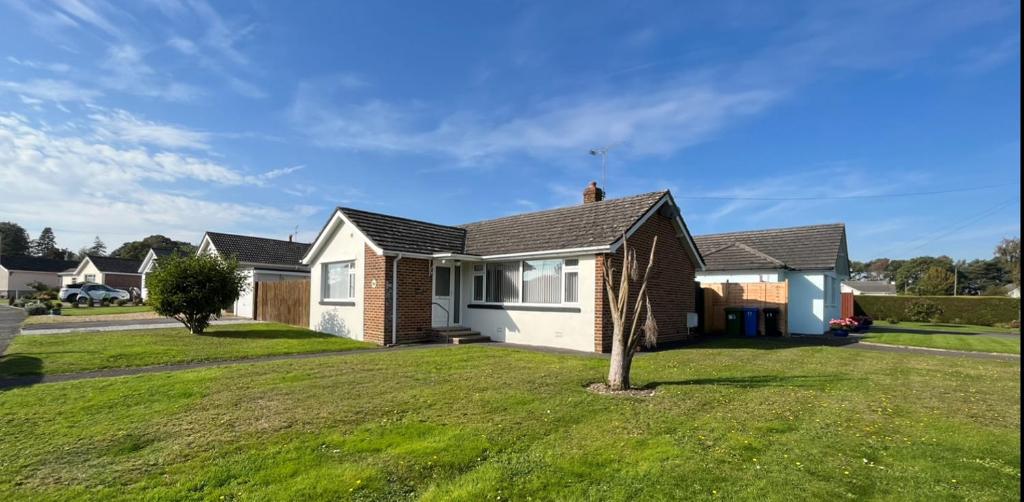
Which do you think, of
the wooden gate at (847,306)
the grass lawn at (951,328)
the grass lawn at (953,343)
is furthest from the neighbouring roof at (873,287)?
the grass lawn at (953,343)

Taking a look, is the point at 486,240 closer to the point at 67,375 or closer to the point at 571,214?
the point at 571,214

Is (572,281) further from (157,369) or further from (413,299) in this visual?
(157,369)

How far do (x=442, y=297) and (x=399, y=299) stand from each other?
6.85ft

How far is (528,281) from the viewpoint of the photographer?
51.8 feet

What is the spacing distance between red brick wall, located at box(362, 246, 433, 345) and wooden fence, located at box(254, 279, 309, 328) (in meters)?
5.58

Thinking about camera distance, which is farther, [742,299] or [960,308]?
[960,308]

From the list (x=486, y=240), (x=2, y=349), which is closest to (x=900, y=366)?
(x=486, y=240)

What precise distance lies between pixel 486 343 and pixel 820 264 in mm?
13848

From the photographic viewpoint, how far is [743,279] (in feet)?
71.1

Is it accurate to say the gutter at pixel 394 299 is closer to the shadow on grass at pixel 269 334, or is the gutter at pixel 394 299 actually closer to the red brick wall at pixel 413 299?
the red brick wall at pixel 413 299

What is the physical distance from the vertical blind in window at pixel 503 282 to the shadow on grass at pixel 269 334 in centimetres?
558

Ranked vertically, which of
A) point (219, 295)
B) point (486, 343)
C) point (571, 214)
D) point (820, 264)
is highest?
point (571, 214)

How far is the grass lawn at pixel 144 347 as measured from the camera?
1035 centimetres

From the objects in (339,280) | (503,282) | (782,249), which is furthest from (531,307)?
(782,249)
